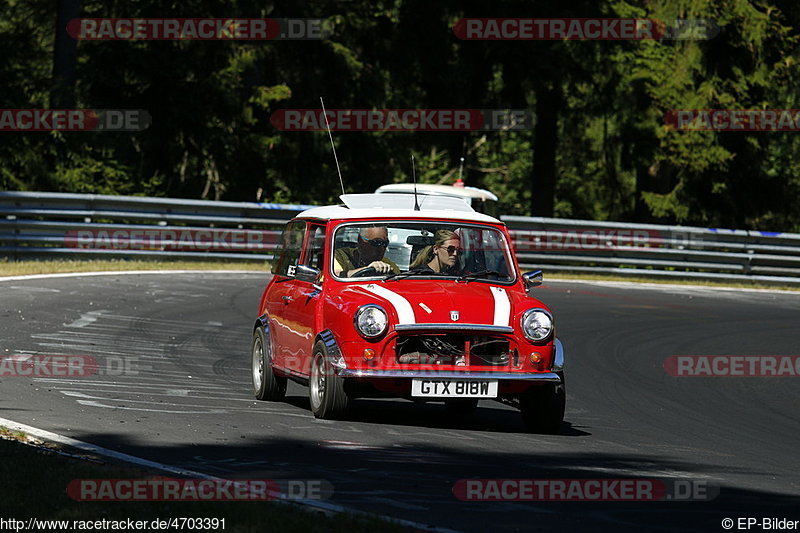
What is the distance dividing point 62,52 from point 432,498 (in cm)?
2900

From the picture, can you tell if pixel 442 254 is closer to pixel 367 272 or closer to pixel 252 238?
pixel 367 272

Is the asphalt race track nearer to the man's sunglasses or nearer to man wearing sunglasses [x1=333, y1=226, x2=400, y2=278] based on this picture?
man wearing sunglasses [x1=333, y1=226, x2=400, y2=278]

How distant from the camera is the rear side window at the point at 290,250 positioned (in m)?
11.9

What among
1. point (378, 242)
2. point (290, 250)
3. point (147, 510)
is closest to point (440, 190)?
point (290, 250)

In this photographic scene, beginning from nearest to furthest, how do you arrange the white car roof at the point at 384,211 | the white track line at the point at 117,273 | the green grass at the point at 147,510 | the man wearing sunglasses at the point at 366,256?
the green grass at the point at 147,510 < the man wearing sunglasses at the point at 366,256 < the white car roof at the point at 384,211 < the white track line at the point at 117,273

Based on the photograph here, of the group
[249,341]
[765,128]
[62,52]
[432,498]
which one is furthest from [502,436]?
[765,128]

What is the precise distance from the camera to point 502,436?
33.1 ft

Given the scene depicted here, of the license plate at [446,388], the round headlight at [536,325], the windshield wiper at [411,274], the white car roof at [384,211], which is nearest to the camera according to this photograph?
the license plate at [446,388]

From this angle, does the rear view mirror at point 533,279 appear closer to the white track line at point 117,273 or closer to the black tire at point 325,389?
the black tire at point 325,389

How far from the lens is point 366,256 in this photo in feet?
36.2

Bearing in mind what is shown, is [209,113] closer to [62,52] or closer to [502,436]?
[62,52]

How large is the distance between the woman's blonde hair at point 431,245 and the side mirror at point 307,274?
743 mm

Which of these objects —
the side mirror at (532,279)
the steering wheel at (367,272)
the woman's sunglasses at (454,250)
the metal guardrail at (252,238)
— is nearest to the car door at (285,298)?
the steering wheel at (367,272)

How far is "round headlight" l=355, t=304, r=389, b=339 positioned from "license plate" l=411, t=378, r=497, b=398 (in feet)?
1.46
